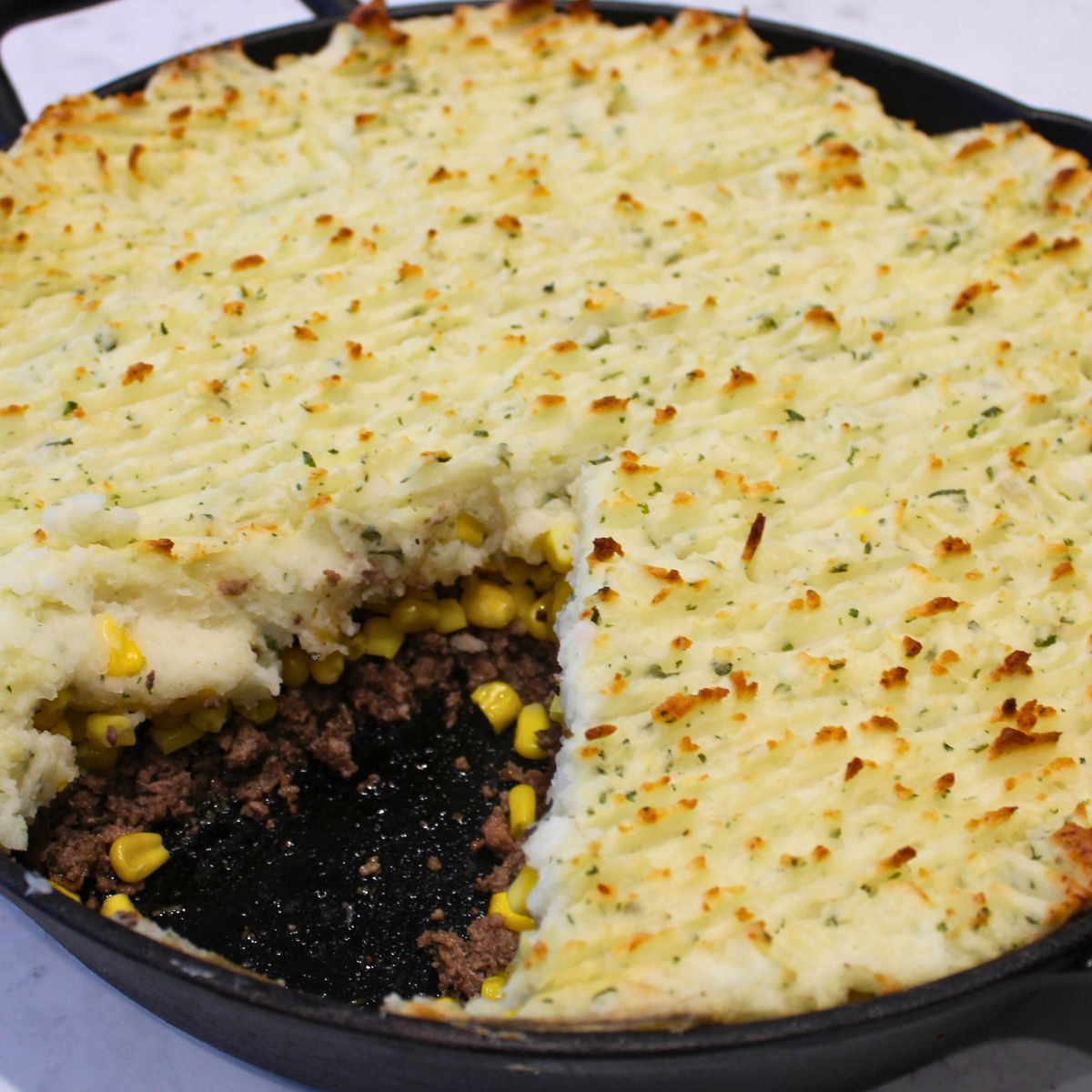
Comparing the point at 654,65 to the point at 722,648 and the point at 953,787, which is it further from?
the point at 953,787

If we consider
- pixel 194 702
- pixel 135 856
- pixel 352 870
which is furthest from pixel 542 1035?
pixel 194 702

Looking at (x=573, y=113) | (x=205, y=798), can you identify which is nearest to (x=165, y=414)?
(x=205, y=798)

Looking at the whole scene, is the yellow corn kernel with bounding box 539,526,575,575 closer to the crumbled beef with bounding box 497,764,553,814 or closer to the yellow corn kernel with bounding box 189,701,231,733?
the crumbled beef with bounding box 497,764,553,814

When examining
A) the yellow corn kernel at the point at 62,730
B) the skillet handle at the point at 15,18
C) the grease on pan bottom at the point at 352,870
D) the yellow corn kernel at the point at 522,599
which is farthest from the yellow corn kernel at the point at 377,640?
the skillet handle at the point at 15,18

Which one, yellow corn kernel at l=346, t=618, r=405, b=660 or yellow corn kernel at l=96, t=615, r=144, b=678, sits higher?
yellow corn kernel at l=96, t=615, r=144, b=678

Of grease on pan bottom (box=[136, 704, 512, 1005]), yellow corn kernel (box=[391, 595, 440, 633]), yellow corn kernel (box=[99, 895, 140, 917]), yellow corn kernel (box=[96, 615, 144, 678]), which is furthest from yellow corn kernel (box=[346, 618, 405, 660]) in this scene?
yellow corn kernel (box=[99, 895, 140, 917])

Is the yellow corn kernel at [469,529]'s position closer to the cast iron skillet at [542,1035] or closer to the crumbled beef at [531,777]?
the crumbled beef at [531,777]

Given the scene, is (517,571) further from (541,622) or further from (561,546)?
(561,546)
